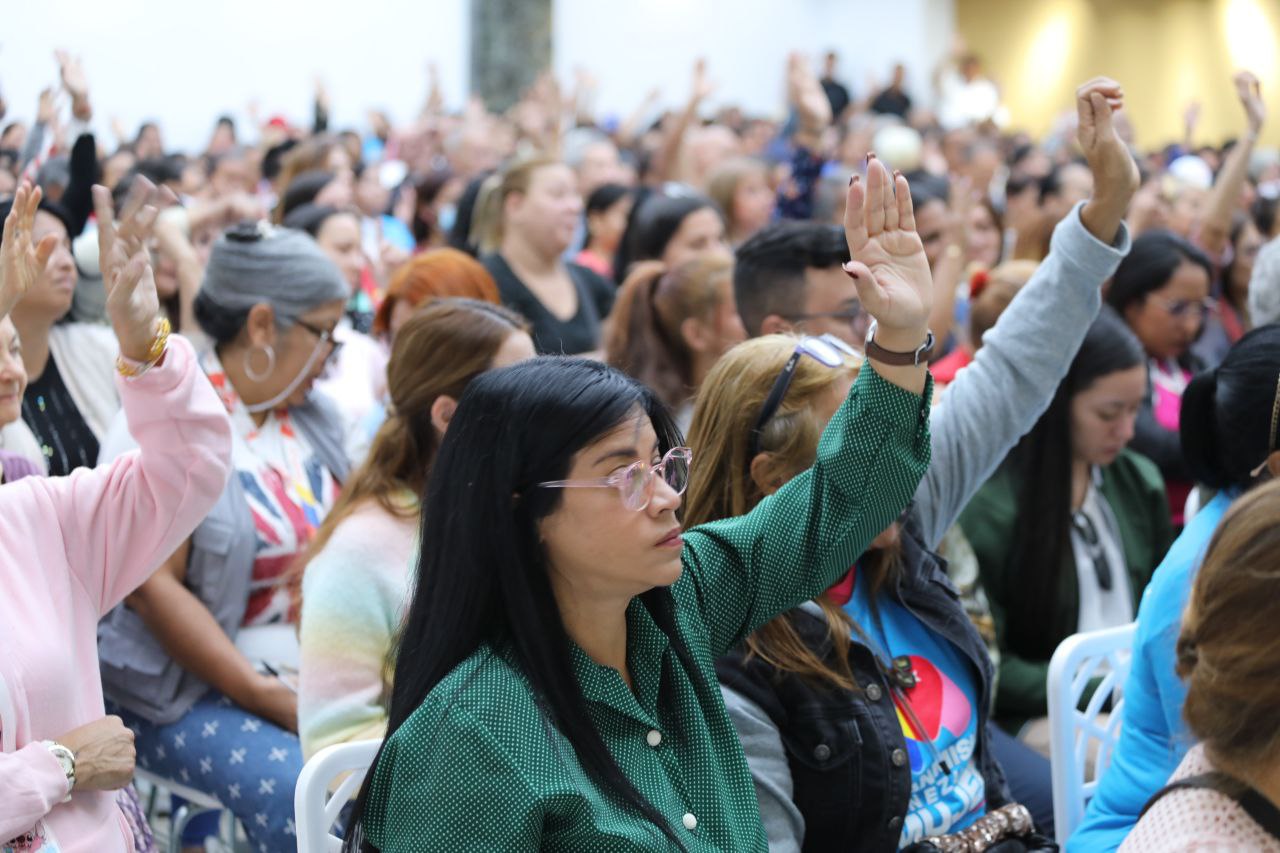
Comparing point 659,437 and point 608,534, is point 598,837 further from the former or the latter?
point 659,437

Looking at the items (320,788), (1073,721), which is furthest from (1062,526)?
(320,788)

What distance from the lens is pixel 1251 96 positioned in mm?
3641

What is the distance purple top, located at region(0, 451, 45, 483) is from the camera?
232 cm

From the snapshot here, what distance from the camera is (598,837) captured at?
55.3 inches

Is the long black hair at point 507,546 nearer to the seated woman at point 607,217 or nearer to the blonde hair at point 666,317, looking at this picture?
the blonde hair at point 666,317

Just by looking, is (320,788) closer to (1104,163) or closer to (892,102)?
(1104,163)

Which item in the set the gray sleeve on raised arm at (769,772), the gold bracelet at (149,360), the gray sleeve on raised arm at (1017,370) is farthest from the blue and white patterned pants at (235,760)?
the gray sleeve on raised arm at (1017,370)

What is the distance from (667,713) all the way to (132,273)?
0.92 metres

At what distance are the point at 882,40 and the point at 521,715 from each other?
16858 millimetres

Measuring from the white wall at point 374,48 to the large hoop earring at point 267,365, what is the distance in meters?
4.70

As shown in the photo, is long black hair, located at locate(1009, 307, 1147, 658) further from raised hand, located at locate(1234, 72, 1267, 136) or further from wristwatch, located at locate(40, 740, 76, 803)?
wristwatch, located at locate(40, 740, 76, 803)

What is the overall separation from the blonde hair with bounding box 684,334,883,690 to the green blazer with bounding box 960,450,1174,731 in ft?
3.56

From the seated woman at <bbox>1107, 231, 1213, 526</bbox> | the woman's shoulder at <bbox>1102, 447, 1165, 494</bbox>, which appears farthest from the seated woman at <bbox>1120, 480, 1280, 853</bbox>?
the seated woman at <bbox>1107, 231, 1213, 526</bbox>

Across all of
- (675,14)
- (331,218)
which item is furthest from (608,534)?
(675,14)
